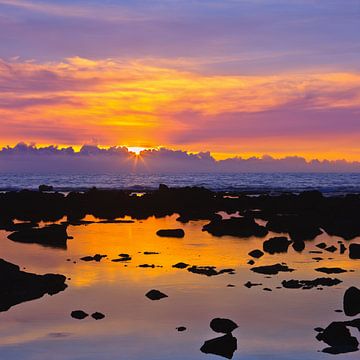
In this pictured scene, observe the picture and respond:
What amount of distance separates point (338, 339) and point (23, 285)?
15.2 m

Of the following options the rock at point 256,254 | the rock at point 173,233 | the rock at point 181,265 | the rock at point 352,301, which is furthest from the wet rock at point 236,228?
the rock at point 352,301

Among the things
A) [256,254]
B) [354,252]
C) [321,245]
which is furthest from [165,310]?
[321,245]

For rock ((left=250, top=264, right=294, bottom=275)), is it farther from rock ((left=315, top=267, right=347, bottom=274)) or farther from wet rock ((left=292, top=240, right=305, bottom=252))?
wet rock ((left=292, top=240, right=305, bottom=252))

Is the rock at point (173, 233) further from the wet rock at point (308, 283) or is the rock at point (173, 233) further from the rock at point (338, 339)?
the rock at point (338, 339)

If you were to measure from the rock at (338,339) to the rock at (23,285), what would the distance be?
13.1m

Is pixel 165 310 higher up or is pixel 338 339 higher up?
pixel 338 339

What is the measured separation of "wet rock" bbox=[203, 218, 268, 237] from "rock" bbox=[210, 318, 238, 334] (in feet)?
102

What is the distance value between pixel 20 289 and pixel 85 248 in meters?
15.7

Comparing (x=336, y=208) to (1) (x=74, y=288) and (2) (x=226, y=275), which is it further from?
(1) (x=74, y=288)

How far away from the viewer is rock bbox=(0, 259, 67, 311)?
2792cm

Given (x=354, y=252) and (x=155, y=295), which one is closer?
(x=155, y=295)

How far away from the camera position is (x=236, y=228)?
56.2 m

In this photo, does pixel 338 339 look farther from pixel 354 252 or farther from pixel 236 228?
pixel 236 228

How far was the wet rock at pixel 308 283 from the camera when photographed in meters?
29.9
